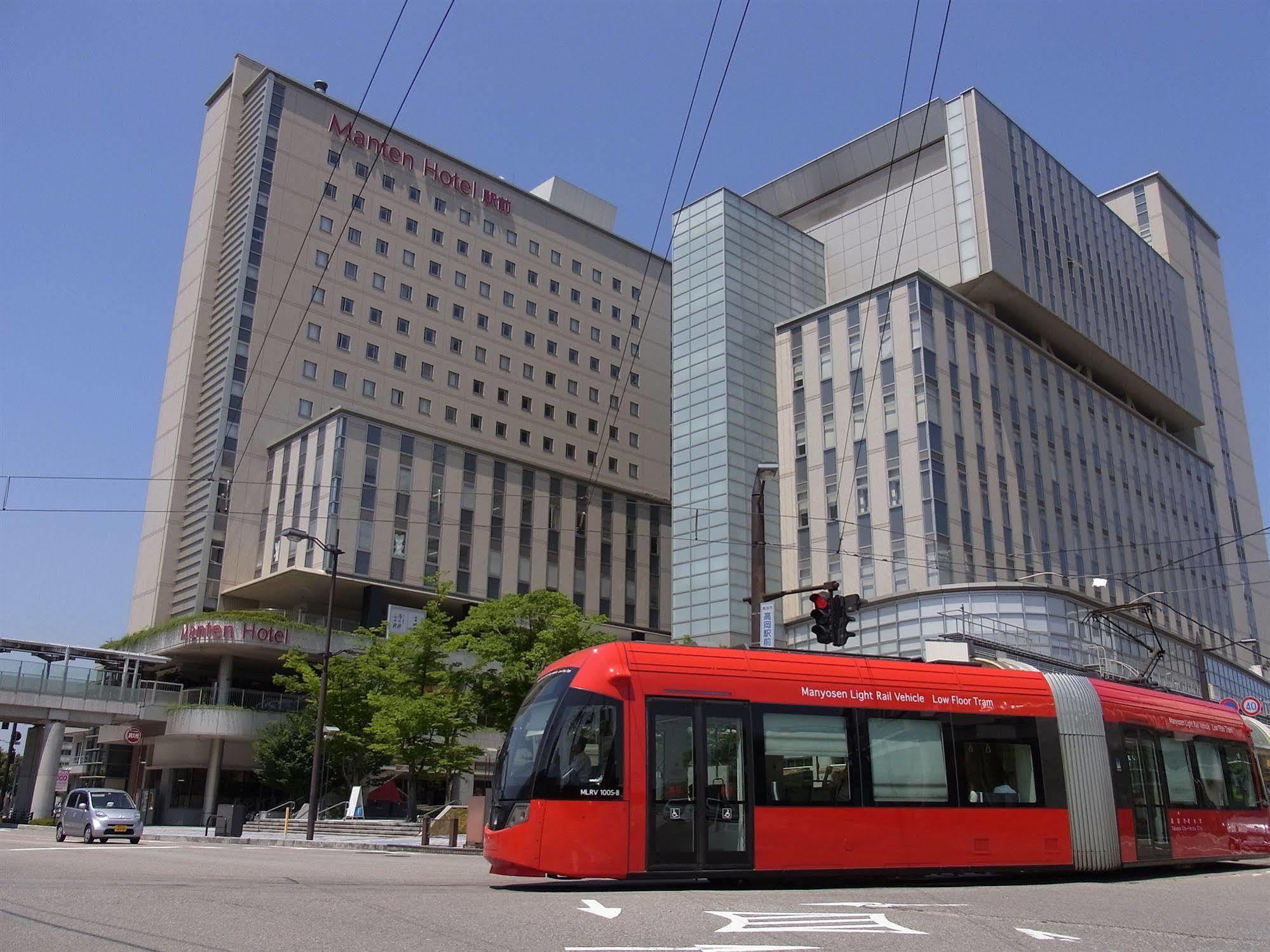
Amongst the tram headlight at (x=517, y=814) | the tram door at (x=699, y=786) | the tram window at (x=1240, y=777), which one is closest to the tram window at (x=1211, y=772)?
the tram window at (x=1240, y=777)

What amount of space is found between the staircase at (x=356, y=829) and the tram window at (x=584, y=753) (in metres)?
22.4

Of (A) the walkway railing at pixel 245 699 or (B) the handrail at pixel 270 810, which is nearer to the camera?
(B) the handrail at pixel 270 810

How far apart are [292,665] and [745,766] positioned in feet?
119

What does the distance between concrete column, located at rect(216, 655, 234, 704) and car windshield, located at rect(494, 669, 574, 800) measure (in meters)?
46.3

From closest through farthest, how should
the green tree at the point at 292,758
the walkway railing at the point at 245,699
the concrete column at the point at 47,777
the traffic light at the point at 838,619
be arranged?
the traffic light at the point at 838,619
the green tree at the point at 292,758
the concrete column at the point at 47,777
the walkway railing at the point at 245,699

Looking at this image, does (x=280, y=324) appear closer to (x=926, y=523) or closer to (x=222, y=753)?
(x=222, y=753)

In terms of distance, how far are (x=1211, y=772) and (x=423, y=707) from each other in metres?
27.3

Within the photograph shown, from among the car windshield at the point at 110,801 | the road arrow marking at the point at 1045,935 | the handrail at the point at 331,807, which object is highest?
the car windshield at the point at 110,801

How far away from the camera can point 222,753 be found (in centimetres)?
5500

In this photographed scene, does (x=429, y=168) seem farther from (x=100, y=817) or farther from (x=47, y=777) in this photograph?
(x=100, y=817)

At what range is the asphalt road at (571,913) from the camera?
26.6ft

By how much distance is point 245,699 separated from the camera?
5744 centimetres

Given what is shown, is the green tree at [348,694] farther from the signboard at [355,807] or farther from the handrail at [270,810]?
the handrail at [270,810]

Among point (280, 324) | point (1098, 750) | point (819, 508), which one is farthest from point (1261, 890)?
point (280, 324)
